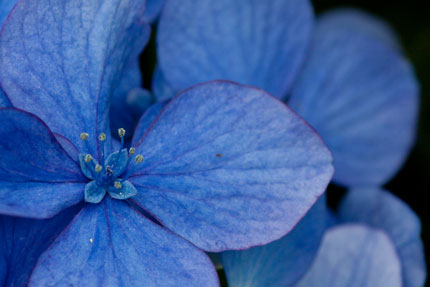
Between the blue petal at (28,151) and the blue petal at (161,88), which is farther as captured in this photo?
the blue petal at (161,88)

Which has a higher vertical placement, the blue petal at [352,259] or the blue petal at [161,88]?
the blue petal at [161,88]

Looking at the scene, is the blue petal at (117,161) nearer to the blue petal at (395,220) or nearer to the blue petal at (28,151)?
the blue petal at (28,151)

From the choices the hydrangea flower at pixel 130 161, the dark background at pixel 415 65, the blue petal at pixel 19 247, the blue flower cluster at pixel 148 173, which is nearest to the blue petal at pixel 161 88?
the blue flower cluster at pixel 148 173

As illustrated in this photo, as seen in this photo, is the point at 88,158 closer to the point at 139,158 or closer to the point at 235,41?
the point at 139,158

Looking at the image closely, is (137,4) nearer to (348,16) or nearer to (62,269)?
(62,269)

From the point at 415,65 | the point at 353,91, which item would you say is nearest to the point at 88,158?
the point at 353,91

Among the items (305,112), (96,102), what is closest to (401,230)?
(305,112)

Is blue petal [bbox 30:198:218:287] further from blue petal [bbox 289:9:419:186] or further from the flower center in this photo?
blue petal [bbox 289:9:419:186]

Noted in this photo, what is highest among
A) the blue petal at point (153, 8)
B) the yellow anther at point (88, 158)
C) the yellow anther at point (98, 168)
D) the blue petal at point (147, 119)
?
the blue petal at point (153, 8)

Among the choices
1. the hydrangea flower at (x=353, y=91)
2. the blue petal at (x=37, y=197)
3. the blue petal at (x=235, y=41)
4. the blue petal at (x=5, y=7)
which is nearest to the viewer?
the blue petal at (x=37, y=197)
